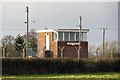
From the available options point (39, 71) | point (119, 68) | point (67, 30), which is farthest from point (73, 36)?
point (39, 71)

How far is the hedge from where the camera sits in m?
32.7

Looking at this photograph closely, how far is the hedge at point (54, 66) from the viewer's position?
32719mm

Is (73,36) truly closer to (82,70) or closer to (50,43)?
(50,43)

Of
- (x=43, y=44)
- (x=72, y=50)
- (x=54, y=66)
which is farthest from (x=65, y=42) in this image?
(x=54, y=66)

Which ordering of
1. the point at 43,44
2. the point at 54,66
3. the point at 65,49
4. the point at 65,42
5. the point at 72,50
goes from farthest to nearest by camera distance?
1. the point at 43,44
2. the point at 65,42
3. the point at 65,49
4. the point at 72,50
5. the point at 54,66

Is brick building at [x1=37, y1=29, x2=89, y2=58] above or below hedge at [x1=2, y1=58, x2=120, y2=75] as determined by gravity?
→ above

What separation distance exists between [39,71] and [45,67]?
3.26 feet

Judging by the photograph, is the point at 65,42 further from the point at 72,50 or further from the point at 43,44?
the point at 43,44

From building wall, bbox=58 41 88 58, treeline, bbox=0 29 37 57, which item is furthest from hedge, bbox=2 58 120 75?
building wall, bbox=58 41 88 58

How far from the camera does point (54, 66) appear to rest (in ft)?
115

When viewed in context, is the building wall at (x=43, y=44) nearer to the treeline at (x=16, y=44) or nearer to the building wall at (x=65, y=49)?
the building wall at (x=65, y=49)

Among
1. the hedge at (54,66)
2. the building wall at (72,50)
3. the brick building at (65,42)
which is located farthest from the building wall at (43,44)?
the hedge at (54,66)

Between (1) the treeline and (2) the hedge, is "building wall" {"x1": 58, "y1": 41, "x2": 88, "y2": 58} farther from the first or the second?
(2) the hedge

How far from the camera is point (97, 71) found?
121 feet
